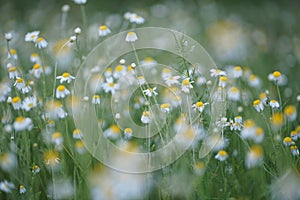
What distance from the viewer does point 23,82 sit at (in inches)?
82.8

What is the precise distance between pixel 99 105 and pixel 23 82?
39 centimetres

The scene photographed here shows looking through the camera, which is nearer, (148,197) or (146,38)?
(148,197)

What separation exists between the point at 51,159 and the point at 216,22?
3.23 meters

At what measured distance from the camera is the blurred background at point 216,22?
3.74 m

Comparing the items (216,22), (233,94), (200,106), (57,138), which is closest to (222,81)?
(233,94)

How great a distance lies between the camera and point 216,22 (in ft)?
15.4

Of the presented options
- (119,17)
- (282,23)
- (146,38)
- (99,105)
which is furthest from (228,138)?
(282,23)

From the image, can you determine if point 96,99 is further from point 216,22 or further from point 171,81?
point 216,22

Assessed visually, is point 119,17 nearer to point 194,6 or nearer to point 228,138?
point 194,6

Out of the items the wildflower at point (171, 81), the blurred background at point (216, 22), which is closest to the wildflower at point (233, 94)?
the wildflower at point (171, 81)

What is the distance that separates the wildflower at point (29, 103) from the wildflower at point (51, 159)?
0.23m

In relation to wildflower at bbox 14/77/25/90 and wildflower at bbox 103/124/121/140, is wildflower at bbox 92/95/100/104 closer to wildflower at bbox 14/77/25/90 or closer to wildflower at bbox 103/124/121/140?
wildflower at bbox 103/124/121/140

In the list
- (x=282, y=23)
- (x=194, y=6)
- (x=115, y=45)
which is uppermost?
(x=194, y=6)

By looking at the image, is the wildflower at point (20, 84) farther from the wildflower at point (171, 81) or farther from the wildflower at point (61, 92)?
the wildflower at point (171, 81)
